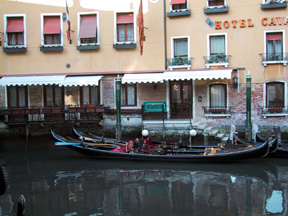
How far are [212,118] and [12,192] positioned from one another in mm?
7180

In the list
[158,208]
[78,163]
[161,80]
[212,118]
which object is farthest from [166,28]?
[158,208]

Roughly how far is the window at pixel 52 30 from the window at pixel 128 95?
2.95m

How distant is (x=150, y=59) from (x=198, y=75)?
2047mm

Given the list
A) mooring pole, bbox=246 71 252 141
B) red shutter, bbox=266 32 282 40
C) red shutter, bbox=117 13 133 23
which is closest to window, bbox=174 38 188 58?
red shutter, bbox=117 13 133 23

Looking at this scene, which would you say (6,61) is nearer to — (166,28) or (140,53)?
(140,53)

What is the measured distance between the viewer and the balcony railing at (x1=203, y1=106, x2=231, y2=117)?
1181cm

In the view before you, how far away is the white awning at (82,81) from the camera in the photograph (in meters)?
11.8

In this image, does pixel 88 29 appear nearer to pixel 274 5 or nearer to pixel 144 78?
pixel 144 78

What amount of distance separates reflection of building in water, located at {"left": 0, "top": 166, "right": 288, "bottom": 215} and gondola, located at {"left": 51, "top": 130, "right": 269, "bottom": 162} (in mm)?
620

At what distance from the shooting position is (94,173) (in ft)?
28.9

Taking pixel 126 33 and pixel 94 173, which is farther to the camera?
pixel 126 33

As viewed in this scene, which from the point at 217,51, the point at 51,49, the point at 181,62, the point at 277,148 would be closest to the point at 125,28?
the point at 181,62

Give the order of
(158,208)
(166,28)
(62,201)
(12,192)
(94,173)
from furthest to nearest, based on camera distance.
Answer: (166,28) → (94,173) → (12,192) → (62,201) → (158,208)

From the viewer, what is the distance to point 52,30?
12.6m
